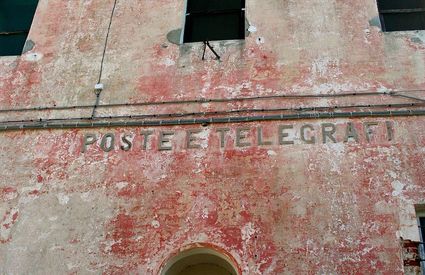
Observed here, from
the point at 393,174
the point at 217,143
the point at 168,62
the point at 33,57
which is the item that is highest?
the point at 33,57

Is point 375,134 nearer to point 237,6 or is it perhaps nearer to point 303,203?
point 303,203

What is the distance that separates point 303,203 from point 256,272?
106 centimetres

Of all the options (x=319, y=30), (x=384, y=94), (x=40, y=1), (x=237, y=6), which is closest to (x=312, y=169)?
(x=384, y=94)

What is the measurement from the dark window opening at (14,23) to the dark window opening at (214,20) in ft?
8.92

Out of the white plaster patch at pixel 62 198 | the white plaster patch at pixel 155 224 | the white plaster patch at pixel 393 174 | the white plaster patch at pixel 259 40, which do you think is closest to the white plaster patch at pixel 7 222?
the white plaster patch at pixel 62 198

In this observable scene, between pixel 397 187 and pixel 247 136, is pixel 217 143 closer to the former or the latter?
pixel 247 136

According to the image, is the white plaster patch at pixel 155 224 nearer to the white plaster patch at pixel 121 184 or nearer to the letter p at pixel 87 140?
the white plaster patch at pixel 121 184

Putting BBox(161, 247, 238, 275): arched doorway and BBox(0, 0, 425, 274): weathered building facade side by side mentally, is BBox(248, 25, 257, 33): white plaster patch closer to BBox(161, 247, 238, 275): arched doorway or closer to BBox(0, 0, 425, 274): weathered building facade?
BBox(0, 0, 425, 274): weathered building facade

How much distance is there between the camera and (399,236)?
23.3ft

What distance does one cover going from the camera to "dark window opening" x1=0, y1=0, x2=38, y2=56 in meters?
10.0

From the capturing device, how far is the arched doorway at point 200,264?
735cm

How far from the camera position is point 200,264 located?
8.05 meters

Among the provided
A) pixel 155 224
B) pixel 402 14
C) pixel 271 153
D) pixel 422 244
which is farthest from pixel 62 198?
pixel 402 14

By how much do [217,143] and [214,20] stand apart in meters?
2.48
